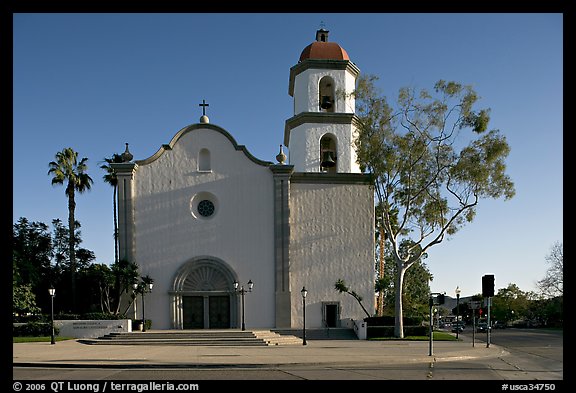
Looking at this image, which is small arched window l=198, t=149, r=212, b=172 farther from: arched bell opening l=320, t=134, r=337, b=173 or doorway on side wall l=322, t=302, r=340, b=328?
doorway on side wall l=322, t=302, r=340, b=328

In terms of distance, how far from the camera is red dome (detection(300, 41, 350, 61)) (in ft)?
117

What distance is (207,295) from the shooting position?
33.8 m

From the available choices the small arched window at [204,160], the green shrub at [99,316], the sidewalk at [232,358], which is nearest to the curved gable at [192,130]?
the small arched window at [204,160]

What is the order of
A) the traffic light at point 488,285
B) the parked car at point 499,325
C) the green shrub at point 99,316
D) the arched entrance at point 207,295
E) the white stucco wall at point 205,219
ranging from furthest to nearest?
the parked car at point 499,325
the arched entrance at point 207,295
the white stucco wall at point 205,219
the green shrub at point 99,316
the traffic light at point 488,285


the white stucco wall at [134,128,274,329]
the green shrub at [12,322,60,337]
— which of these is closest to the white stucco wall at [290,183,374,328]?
the white stucco wall at [134,128,274,329]

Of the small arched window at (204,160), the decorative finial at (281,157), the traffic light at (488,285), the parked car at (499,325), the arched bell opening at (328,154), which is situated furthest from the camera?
the parked car at (499,325)

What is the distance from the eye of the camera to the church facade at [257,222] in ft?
110

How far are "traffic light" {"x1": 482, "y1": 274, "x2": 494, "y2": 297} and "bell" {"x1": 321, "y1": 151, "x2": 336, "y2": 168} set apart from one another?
1423 cm

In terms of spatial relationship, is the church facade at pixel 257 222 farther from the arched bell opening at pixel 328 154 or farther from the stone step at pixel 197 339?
the stone step at pixel 197 339

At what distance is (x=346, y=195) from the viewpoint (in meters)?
35.2

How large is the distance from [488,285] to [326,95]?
57.8 ft

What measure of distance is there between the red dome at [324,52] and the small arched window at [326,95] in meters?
1.45

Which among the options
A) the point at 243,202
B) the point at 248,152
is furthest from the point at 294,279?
the point at 248,152

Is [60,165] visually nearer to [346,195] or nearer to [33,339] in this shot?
[33,339]
